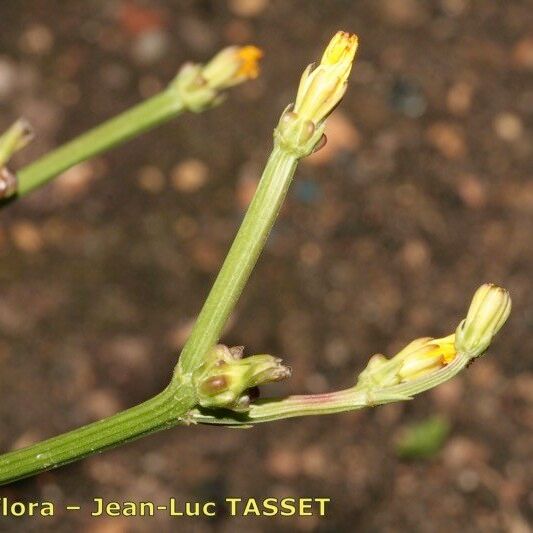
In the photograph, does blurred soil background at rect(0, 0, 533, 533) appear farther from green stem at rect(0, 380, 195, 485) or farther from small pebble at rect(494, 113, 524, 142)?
green stem at rect(0, 380, 195, 485)

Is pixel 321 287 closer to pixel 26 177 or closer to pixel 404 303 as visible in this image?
pixel 404 303

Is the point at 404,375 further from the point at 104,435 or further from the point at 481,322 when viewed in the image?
the point at 104,435

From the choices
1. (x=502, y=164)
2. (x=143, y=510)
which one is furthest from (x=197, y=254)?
(x=502, y=164)

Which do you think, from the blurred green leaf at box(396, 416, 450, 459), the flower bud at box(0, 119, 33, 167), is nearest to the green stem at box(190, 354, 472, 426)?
the flower bud at box(0, 119, 33, 167)

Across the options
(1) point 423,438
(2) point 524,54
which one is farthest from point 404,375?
(2) point 524,54

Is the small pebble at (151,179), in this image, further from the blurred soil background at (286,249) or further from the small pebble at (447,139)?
the small pebble at (447,139)

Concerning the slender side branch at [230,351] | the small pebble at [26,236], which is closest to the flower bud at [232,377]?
the slender side branch at [230,351]
